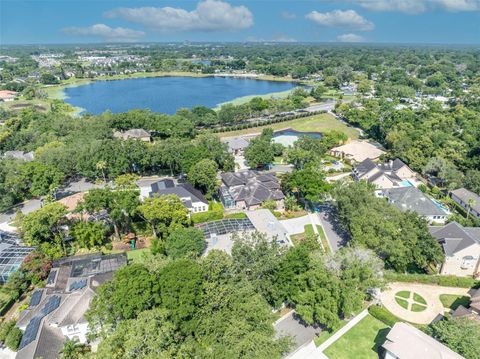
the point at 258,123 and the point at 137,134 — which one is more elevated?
the point at 137,134

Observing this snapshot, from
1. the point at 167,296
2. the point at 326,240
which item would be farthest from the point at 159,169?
the point at 167,296

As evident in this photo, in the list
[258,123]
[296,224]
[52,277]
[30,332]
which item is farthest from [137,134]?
[30,332]

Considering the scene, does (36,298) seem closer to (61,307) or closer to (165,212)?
(61,307)

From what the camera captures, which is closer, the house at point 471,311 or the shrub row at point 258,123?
the house at point 471,311

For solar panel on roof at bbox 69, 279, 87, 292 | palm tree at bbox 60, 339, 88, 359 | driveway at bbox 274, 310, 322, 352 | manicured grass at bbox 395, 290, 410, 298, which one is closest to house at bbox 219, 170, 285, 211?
manicured grass at bbox 395, 290, 410, 298

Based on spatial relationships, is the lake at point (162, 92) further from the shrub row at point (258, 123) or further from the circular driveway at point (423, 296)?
the circular driveway at point (423, 296)

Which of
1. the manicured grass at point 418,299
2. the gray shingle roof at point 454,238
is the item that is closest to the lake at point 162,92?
the gray shingle roof at point 454,238

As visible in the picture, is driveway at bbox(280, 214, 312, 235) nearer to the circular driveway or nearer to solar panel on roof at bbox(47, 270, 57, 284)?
the circular driveway

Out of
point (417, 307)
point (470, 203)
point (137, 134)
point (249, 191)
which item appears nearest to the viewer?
point (417, 307)
